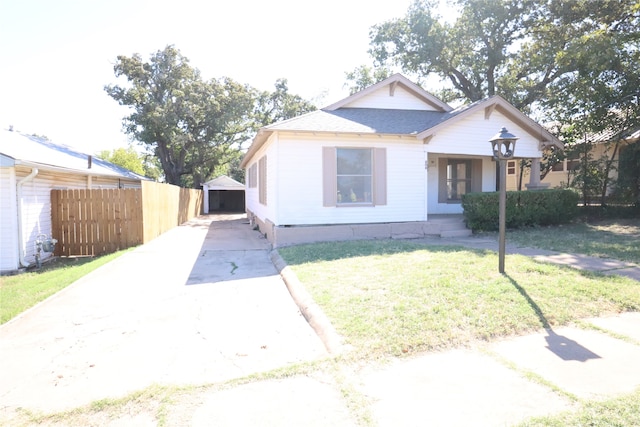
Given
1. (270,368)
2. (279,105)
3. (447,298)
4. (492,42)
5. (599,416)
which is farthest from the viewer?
(279,105)

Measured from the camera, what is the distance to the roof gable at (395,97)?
12.9 meters

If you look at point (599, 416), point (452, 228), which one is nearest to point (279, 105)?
point (452, 228)

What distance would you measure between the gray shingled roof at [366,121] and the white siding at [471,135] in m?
0.48

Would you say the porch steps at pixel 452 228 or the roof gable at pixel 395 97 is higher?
the roof gable at pixel 395 97

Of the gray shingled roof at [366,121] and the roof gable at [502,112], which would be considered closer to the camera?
the gray shingled roof at [366,121]

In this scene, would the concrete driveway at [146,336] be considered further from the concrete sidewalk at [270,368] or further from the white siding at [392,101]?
the white siding at [392,101]

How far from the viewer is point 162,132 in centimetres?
2744

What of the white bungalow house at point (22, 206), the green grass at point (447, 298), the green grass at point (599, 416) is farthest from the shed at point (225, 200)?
the green grass at point (599, 416)

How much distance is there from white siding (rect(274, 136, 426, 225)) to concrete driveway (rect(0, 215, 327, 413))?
3033 mm

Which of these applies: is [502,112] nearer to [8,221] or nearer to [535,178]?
[535,178]

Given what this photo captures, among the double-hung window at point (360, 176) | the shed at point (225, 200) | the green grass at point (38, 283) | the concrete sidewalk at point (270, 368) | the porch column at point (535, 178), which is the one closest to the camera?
the concrete sidewalk at point (270, 368)

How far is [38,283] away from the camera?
7.09 meters

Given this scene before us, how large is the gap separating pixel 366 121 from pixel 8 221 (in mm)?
9499

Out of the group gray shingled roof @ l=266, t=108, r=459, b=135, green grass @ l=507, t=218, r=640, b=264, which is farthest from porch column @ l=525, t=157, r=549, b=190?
gray shingled roof @ l=266, t=108, r=459, b=135
